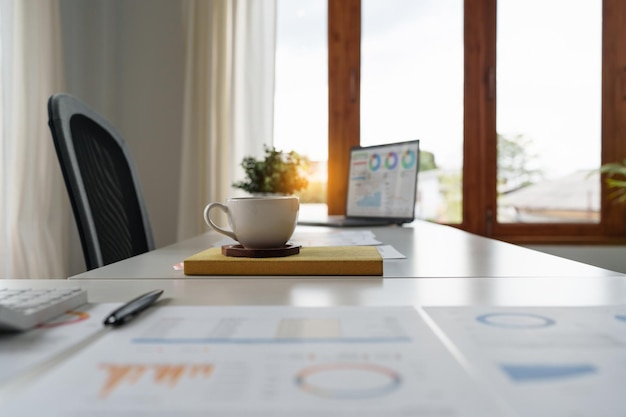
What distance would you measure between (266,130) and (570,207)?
1.66 metres

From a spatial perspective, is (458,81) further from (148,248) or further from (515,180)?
(148,248)

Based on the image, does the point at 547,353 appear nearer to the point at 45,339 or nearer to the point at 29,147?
the point at 45,339

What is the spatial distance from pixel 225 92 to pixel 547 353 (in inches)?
99.4

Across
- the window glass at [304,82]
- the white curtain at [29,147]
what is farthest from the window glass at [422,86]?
the white curtain at [29,147]

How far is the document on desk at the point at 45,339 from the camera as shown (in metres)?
0.34

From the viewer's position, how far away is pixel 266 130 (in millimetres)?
2699

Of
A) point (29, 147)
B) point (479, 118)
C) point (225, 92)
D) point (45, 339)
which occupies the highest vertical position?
point (225, 92)

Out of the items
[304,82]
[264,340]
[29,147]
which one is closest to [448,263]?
[264,340]

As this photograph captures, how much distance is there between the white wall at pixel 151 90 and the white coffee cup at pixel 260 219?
2.14 metres

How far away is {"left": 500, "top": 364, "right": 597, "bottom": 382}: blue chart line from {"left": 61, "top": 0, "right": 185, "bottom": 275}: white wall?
267 centimetres

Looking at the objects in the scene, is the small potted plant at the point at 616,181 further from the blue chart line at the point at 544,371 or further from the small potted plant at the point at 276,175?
the blue chart line at the point at 544,371

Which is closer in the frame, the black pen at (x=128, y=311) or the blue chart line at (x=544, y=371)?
the blue chart line at (x=544, y=371)

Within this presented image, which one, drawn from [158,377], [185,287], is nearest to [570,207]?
[185,287]

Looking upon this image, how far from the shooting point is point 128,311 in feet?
1.44
